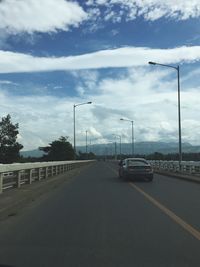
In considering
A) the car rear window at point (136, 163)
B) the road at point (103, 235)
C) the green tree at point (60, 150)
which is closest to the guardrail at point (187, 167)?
the car rear window at point (136, 163)

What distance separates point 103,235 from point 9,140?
10877 centimetres

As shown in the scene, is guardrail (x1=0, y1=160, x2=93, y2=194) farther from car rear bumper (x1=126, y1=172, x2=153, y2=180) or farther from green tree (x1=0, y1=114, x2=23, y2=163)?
green tree (x1=0, y1=114, x2=23, y2=163)

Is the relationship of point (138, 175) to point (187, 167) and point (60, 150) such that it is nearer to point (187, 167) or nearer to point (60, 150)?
point (187, 167)

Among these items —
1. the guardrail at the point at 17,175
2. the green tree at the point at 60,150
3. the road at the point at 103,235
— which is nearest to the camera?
the road at the point at 103,235

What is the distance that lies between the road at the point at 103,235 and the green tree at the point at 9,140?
318 feet

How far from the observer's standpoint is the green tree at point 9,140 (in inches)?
4441

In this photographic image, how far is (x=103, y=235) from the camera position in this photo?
10695mm

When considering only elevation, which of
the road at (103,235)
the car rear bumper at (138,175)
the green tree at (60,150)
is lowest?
the road at (103,235)

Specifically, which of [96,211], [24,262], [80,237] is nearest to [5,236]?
[80,237]

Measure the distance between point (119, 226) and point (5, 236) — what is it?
278 cm

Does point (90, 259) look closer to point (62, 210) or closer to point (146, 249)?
point (146, 249)

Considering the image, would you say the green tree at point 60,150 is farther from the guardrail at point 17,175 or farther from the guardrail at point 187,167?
the guardrail at point 17,175

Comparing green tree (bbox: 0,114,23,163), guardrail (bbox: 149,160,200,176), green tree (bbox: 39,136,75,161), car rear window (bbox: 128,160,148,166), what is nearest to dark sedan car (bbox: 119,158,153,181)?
car rear window (bbox: 128,160,148,166)

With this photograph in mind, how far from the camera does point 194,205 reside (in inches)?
653
